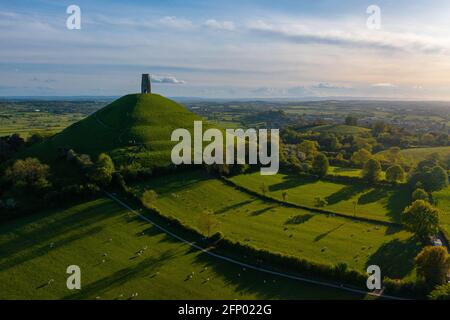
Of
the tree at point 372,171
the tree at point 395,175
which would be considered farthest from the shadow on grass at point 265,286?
the tree at point 395,175

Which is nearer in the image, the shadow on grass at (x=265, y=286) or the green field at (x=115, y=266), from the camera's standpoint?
the shadow on grass at (x=265, y=286)

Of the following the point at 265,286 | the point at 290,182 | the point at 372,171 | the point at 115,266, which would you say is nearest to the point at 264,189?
the point at 290,182

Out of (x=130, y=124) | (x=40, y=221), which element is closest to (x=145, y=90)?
(x=130, y=124)

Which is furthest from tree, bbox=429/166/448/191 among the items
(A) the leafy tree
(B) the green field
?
(B) the green field

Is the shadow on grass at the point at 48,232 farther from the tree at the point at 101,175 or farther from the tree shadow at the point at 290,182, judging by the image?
the tree shadow at the point at 290,182

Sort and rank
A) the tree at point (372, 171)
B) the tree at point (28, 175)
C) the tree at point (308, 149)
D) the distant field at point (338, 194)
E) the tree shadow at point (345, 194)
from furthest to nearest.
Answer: the tree at point (308, 149)
the tree at point (372, 171)
the tree shadow at point (345, 194)
the distant field at point (338, 194)
the tree at point (28, 175)

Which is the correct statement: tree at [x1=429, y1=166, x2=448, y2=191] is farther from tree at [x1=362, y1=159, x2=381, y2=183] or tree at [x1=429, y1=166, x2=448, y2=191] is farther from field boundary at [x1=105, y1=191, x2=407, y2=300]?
field boundary at [x1=105, y1=191, x2=407, y2=300]

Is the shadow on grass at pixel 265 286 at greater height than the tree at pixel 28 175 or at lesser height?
lesser

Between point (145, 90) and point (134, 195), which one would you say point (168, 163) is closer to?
point (134, 195)
